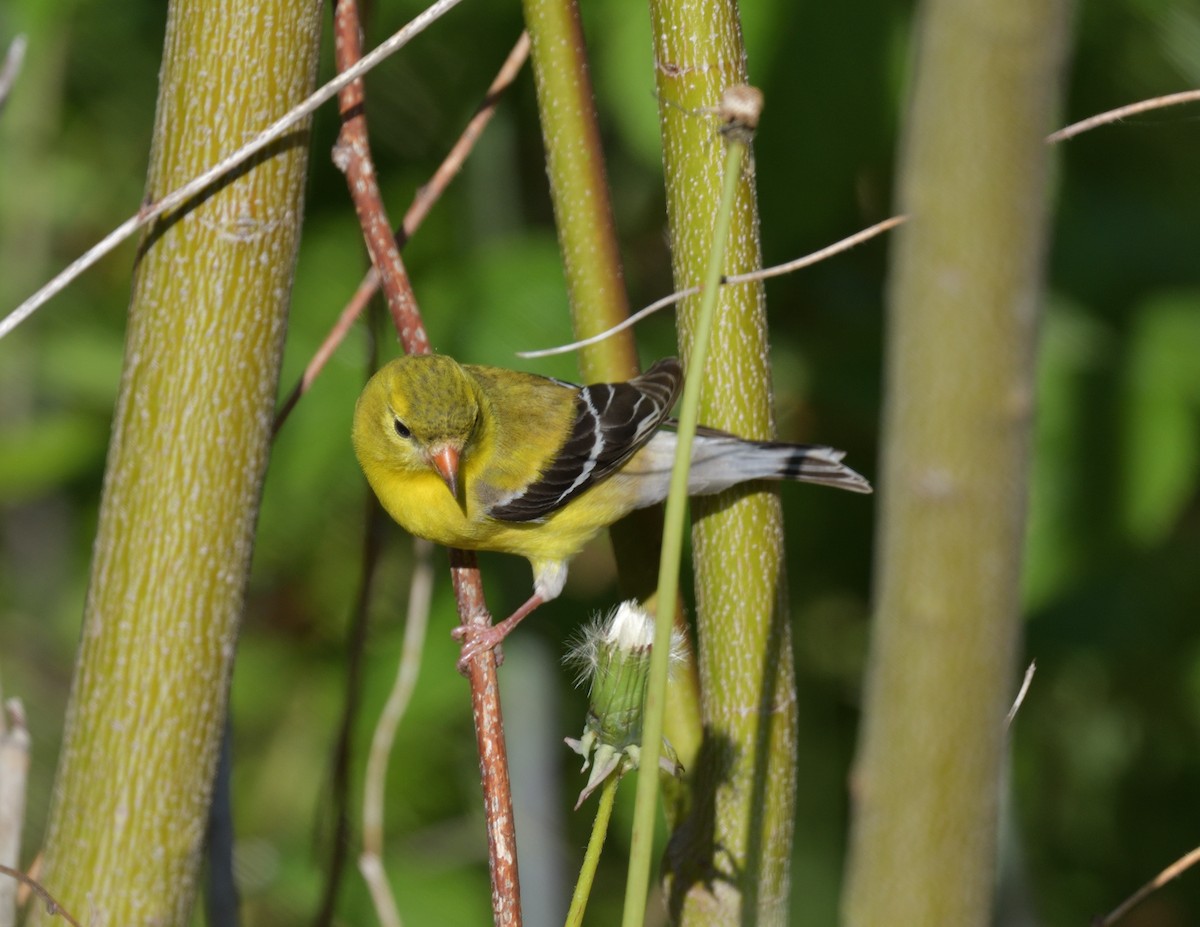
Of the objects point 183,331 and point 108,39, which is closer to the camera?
point 183,331

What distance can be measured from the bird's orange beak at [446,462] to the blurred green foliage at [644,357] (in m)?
0.24

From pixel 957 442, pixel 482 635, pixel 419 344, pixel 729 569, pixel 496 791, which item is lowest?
pixel 496 791

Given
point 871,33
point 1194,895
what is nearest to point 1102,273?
point 871,33

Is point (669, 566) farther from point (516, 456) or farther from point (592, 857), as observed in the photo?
point (516, 456)

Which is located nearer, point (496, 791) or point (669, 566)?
point (669, 566)

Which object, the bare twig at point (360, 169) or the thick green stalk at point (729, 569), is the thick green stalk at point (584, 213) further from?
the bare twig at point (360, 169)

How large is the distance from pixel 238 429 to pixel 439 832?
256 centimetres

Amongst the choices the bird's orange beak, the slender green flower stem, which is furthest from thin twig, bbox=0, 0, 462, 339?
the bird's orange beak

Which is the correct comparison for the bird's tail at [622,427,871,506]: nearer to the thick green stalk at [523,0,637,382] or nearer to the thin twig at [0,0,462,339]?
the thick green stalk at [523,0,637,382]

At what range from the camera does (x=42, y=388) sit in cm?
405

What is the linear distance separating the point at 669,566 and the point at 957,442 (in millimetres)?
296

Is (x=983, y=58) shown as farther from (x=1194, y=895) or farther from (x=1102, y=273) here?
(x=1194, y=895)

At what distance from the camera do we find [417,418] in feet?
8.88

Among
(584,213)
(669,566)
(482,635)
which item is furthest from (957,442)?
(482,635)
